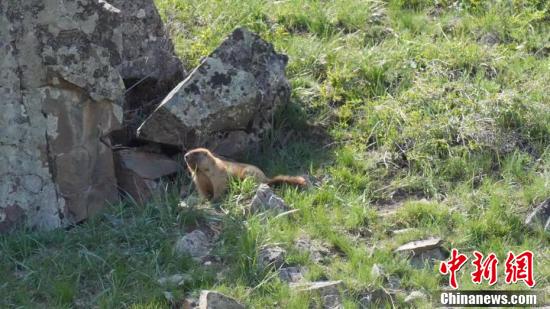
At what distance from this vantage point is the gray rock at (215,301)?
6797mm

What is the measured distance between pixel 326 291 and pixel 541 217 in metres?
1.86

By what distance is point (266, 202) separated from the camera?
323 inches

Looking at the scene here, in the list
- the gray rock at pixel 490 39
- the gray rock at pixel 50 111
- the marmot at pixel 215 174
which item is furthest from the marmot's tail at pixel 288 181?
the gray rock at pixel 490 39

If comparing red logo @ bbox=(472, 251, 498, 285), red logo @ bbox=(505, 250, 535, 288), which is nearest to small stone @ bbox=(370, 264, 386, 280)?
red logo @ bbox=(472, 251, 498, 285)

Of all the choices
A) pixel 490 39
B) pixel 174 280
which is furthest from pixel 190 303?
pixel 490 39

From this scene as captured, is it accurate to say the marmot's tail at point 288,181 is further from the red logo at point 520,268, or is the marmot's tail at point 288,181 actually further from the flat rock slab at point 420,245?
the red logo at point 520,268

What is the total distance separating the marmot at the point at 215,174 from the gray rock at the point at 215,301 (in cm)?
171

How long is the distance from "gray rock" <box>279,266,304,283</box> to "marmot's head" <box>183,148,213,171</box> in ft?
4.60

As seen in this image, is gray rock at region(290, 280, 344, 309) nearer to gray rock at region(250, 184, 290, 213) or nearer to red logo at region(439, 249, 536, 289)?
red logo at region(439, 249, 536, 289)

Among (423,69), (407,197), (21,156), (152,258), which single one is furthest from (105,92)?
(423,69)

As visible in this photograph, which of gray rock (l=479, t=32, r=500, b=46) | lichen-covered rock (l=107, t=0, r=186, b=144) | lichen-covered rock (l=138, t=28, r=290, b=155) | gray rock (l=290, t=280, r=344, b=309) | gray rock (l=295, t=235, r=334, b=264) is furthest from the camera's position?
gray rock (l=479, t=32, r=500, b=46)

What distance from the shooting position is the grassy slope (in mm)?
7402

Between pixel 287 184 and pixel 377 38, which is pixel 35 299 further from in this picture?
pixel 377 38

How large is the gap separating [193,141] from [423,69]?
2.24 m
